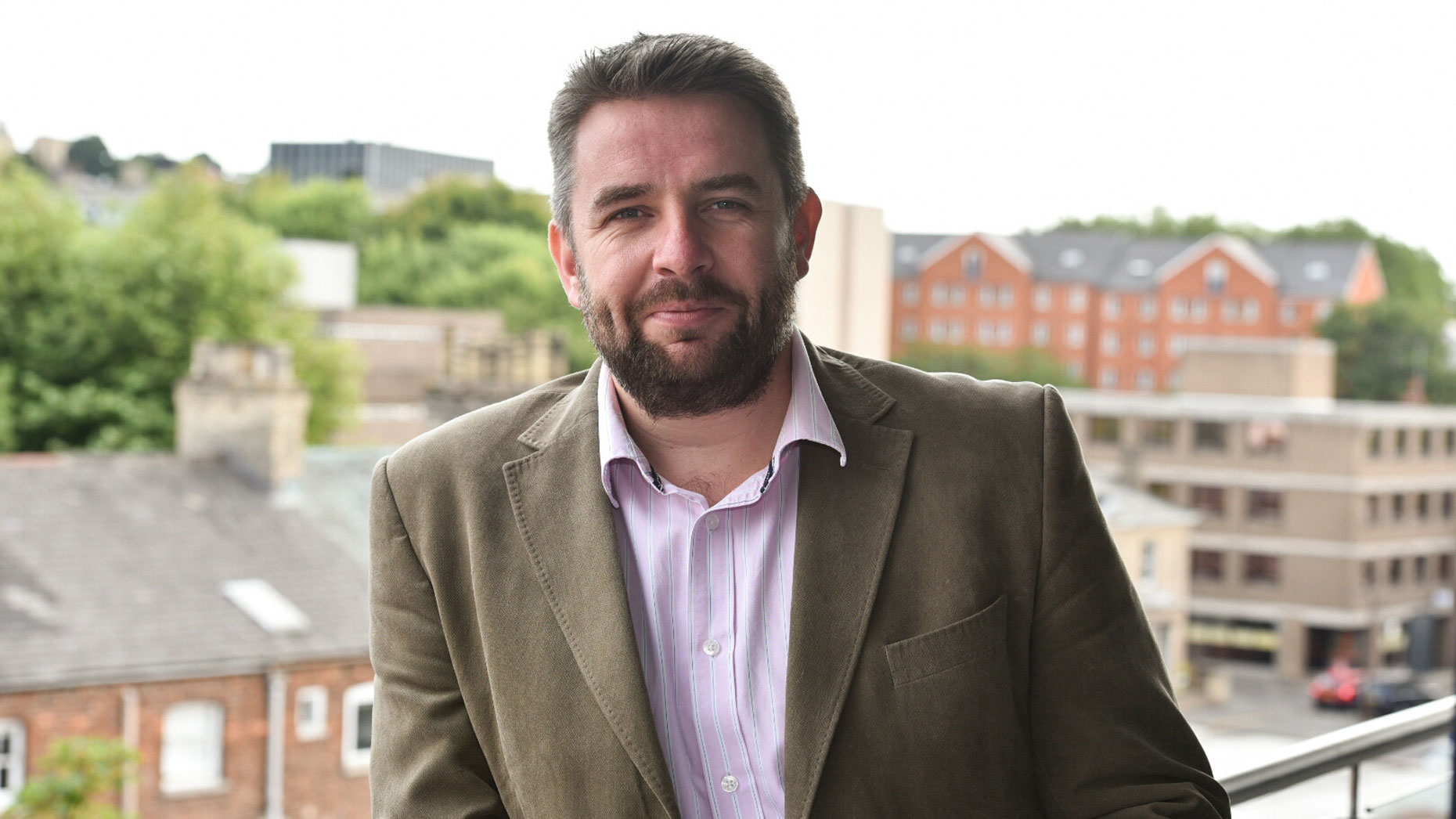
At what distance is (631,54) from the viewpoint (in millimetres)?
1144

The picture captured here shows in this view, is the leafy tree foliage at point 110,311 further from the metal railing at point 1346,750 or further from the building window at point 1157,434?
the metal railing at point 1346,750

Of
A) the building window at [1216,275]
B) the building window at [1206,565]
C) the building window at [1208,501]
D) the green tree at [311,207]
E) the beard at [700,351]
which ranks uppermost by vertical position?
the green tree at [311,207]

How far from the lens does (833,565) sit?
1147mm

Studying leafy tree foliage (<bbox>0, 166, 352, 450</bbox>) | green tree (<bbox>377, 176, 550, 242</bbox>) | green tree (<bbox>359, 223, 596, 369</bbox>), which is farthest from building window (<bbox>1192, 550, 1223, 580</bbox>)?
green tree (<bbox>377, 176, 550, 242</bbox>)

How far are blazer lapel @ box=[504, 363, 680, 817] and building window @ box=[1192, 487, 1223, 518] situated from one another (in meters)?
24.2

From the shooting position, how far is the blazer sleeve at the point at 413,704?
1213 millimetres

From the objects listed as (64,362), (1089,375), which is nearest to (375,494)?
(64,362)

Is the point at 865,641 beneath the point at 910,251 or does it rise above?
beneath

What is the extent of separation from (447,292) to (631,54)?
3273cm

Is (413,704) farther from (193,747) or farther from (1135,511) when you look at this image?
(1135,511)

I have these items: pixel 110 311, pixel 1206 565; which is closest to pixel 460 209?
pixel 110 311

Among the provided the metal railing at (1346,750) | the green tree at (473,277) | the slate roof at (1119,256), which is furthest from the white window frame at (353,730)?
the slate roof at (1119,256)

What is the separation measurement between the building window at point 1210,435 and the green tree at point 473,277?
13326mm

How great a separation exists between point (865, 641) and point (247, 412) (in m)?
11.7
